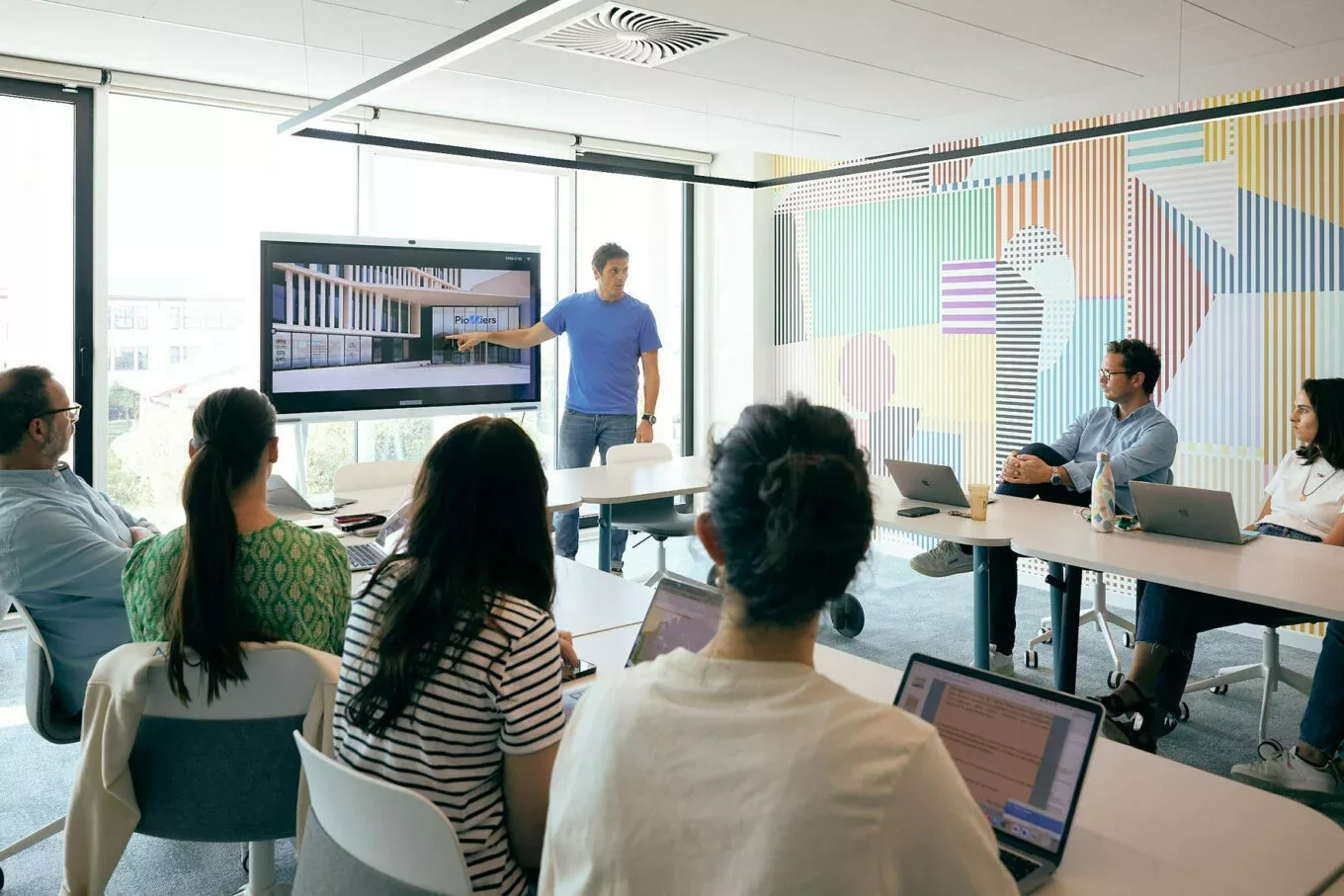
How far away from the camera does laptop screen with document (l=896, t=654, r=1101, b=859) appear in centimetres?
137

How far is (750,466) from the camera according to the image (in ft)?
3.71

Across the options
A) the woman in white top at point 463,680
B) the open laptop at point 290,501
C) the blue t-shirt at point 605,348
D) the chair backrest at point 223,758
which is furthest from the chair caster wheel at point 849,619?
the woman in white top at point 463,680

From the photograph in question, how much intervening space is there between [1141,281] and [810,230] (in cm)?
241

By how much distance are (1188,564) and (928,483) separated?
Result: 107 cm

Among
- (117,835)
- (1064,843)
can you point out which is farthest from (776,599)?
(117,835)

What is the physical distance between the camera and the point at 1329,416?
384cm

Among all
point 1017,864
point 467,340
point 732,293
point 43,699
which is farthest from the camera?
point 732,293

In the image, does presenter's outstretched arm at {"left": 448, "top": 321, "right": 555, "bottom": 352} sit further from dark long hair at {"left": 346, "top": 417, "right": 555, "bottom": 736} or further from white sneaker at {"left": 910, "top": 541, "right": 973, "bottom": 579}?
dark long hair at {"left": 346, "top": 417, "right": 555, "bottom": 736}

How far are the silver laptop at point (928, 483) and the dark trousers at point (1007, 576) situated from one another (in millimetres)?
554

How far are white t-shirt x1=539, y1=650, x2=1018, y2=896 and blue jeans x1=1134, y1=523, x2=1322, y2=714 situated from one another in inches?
106

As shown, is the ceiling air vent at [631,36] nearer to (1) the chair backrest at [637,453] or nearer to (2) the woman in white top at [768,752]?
(1) the chair backrest at [637,453]

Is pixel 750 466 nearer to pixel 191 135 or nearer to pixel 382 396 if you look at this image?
pixel 382 396

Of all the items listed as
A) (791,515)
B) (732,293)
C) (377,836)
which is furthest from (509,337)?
(791,515)

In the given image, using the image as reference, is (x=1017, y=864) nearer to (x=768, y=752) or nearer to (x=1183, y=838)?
(x=1183, y=838)
